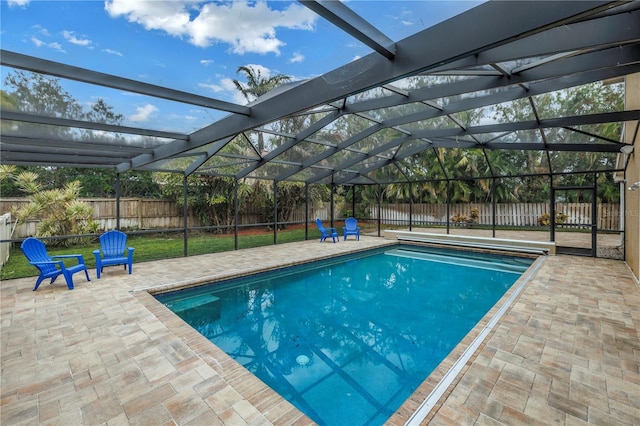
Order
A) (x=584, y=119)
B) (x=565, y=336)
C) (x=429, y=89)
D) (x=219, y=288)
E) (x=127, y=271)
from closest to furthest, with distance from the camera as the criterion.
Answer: (x=565, y=336) < (x=429, y=89) < (x=584, y=119) < (x=219, y=288) < (x=127, y=271)

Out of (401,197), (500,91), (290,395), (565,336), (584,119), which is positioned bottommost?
(290,395)

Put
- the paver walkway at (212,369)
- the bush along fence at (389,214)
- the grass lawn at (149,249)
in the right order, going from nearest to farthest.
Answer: the paver walkway at (212,369) → the grass lawn at (149,249) → the bush along fence at (389,214)

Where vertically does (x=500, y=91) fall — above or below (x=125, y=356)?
above

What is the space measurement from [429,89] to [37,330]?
6.22 meters

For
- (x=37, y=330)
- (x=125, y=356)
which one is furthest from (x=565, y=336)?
(x=37, y=330)

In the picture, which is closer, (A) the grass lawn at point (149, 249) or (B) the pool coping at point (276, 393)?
(B) the pool coping at point (276, 393)

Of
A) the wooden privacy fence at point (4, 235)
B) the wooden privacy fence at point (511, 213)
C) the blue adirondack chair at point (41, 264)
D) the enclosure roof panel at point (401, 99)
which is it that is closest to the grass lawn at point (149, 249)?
the wooden privacy fence at point (4, 235)

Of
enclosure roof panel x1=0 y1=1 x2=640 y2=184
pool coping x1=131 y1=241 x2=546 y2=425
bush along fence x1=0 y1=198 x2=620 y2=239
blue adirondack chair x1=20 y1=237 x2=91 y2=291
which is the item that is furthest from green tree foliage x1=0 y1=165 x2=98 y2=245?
pool coping x1=131 y1=241 x2=546 y2=425

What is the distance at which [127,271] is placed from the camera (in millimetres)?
6664

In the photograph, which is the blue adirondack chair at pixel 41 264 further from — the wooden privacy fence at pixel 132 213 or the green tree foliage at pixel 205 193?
the green tree foliage at pixel 205 193

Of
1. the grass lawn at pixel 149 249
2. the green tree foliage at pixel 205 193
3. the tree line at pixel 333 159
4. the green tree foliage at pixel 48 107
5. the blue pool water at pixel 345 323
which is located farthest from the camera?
the green tree foliage at pixel 205 193

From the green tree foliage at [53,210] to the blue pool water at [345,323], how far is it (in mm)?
7011

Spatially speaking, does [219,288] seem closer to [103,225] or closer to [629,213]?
[103,225]

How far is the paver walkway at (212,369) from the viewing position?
224 centimetres
